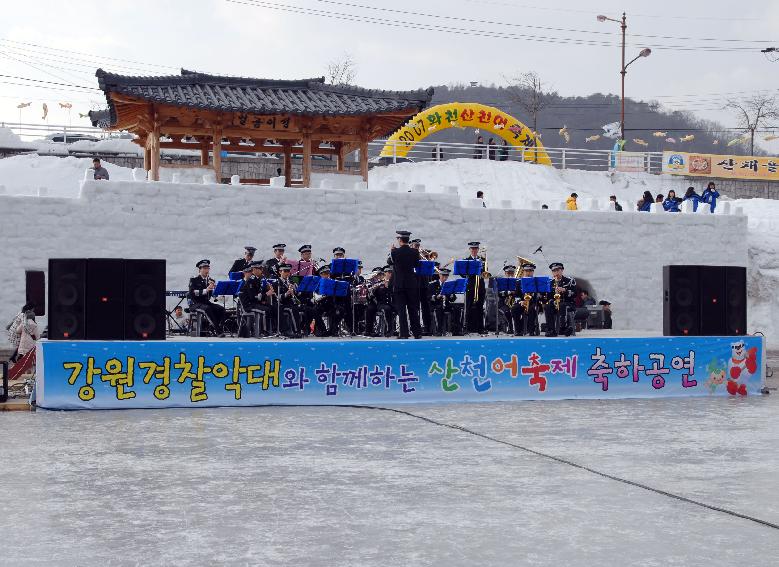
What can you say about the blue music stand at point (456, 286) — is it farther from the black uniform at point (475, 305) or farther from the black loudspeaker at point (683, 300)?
the black loudspeaker at point (683, 300)

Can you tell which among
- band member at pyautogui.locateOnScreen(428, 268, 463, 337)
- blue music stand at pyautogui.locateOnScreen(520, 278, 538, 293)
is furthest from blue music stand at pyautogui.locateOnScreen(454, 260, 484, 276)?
blue music stand at pyautogui.locateOnScreen(520, 278, 538, 293)

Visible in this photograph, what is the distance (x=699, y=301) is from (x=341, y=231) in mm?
10086

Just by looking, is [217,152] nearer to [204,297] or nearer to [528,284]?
[204,297]

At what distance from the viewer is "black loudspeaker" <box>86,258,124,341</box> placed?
41.3 feet

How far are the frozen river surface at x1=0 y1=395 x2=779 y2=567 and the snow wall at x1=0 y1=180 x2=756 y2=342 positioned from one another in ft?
32.0

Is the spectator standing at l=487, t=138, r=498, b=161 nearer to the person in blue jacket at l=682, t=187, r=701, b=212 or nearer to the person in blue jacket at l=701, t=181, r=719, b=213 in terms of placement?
the person in blue jacket at l=682, t=187, r=701, b=212

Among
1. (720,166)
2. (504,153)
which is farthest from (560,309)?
(720,166)

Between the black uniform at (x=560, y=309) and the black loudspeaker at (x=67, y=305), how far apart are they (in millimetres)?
7921

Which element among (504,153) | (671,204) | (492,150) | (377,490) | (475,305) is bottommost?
(377,490)

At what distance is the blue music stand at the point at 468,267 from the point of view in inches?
663

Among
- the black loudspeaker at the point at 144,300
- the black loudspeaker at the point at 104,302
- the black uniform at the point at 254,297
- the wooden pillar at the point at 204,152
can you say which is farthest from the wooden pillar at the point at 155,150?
the black loudspeaker at the point at 104,302

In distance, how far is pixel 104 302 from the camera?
41.4 ft

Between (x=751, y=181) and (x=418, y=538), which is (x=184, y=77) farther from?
(x=751, y=181)

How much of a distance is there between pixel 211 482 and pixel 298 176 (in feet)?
79.3
